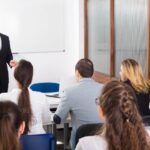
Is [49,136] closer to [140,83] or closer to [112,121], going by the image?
[112,121]

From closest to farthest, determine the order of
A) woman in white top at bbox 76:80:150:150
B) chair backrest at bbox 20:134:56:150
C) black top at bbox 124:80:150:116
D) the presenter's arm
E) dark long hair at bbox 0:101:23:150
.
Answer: dark long hair at bbox 0:101:23:150 < woman in white top at bbox 76:80:150:150 < chair backrest at bbox 20:134:56:150 < the presenter's arm < black top at bbox 124:80:150:116

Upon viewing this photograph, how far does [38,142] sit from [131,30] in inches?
97.0

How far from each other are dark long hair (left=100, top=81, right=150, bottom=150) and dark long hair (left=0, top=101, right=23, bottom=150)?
0.42 m

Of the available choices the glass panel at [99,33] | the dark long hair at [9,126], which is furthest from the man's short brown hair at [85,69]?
the glass panel at [99,33]

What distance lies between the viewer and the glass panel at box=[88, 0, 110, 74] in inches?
200

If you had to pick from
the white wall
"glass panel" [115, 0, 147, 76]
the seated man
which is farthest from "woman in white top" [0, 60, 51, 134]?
the white wall

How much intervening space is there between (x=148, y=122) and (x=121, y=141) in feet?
2.40

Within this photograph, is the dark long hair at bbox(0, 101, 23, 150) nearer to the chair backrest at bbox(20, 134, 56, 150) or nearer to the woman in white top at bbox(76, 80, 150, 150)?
the woman in white top at bbox(76, 80, 150, 150)

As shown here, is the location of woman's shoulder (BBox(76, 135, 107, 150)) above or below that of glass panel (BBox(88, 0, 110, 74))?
below

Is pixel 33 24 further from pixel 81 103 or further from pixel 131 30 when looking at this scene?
pixel 81 103

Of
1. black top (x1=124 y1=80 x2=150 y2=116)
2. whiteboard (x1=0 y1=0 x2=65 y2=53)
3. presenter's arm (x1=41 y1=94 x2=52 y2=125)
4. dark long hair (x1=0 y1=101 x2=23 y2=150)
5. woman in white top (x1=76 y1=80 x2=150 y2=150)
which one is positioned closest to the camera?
dark long hair (x1=0 y1=101 x2=23 y2=150)

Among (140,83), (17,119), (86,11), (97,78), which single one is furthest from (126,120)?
(86,11)

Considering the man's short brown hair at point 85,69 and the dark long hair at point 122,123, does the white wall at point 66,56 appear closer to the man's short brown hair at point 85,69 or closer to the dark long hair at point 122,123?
the man's short brown hair at point 85,69

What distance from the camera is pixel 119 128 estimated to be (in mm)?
1600
